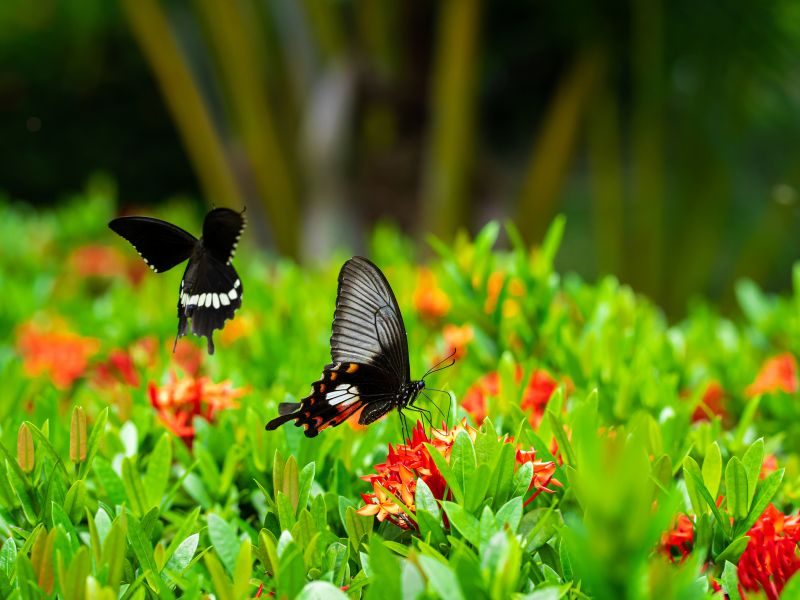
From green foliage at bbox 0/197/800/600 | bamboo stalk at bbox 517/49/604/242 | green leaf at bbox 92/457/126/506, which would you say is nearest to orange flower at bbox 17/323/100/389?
green foliage at bbox 0/197/800/600

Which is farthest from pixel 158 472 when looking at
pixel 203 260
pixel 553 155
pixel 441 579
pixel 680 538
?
pixel 553 155

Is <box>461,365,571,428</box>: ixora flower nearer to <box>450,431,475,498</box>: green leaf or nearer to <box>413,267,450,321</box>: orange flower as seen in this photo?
<box>450,431,475,498</box>: green leaf

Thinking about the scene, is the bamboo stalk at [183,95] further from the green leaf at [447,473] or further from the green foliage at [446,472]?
the green leaf at [447,473]

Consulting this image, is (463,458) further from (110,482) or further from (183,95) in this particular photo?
(183,95)

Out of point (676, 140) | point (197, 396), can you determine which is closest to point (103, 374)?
point (197, 396)

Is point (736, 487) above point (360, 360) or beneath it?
beneath

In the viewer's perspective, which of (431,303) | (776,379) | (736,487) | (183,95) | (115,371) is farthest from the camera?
(183,95)
